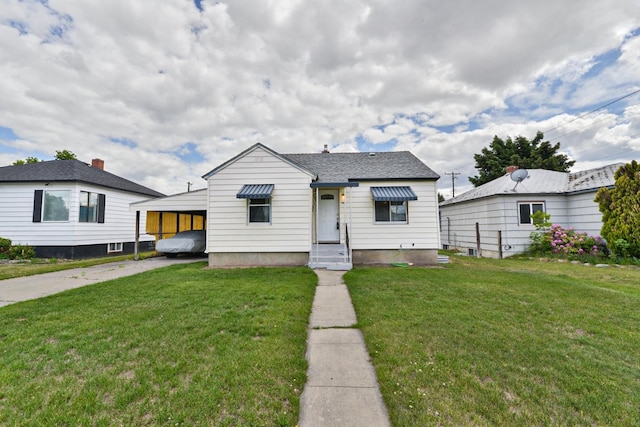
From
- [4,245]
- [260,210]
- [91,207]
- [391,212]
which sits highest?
[91,207]

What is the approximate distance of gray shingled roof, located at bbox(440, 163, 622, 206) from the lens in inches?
437

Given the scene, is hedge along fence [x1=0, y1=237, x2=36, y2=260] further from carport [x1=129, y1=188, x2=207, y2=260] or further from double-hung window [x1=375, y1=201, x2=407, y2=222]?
double-hung window [x1=375, y1=201, x2=407, y2=222]

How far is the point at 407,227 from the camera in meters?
9.91

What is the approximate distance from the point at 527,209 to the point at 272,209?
11.9 m

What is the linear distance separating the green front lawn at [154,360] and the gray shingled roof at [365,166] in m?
6.44

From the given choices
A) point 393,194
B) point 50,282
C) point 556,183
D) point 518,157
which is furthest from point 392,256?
point 518,157

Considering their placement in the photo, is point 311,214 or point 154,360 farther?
point 311,214

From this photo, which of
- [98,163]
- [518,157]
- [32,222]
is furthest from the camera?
[518,157]

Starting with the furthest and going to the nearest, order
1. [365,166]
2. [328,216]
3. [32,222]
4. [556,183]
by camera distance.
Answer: [556,183]
[32,222]
[365,166]
[328,216]

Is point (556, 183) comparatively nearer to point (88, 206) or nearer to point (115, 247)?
point (88, 206)

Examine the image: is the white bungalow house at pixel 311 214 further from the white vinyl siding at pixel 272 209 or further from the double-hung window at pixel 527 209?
the double-hung window at pixel 527 209

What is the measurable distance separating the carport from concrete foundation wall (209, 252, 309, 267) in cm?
232

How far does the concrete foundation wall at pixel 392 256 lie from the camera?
985cm

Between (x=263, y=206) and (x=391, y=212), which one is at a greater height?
(x=263, y=206)
